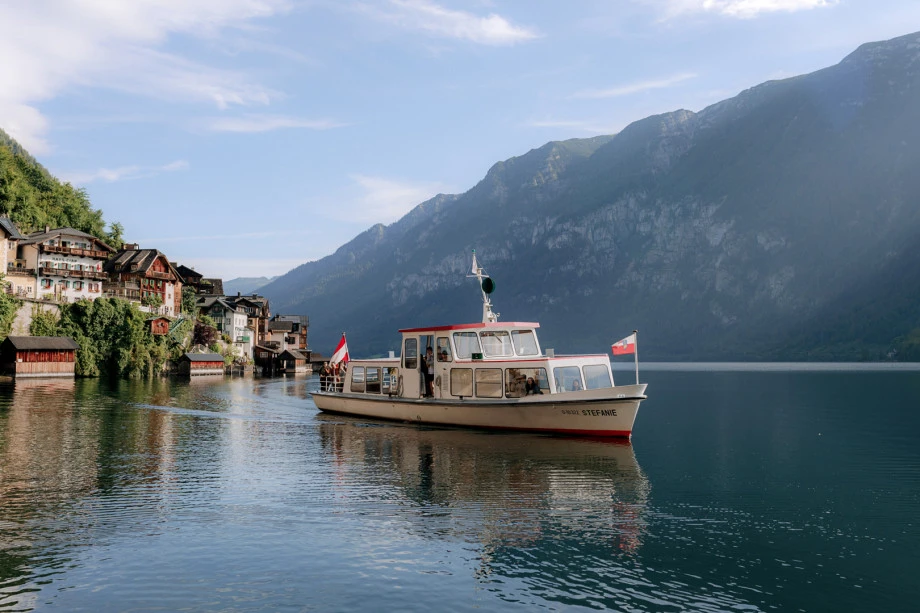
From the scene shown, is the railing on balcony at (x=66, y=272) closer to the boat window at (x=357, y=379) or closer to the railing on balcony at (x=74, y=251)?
the railing on balcony at (x=74, y=251)

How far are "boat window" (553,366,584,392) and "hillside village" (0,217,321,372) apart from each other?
296 ft

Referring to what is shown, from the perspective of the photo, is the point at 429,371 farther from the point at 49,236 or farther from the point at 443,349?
the point at 49,236

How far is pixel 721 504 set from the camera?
2378 centimetres

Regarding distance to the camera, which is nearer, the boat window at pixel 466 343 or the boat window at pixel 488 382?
the boat window at pixel 488 382

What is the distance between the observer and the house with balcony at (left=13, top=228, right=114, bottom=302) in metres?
106

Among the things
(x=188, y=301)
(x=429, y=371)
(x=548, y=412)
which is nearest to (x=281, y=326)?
(x=188, y=301)

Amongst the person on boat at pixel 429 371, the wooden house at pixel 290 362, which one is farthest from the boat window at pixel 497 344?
the wooden house at pixel 290 362

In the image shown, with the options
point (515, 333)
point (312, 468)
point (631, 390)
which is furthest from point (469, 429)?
point (312, 468)

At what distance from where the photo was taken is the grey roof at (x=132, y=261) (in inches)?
4988

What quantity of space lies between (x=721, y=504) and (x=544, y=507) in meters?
6.32

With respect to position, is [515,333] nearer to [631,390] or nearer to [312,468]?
[631,390]

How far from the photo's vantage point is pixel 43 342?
94.7 m

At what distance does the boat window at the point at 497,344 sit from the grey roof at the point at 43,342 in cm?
7658

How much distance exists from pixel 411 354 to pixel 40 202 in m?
127
